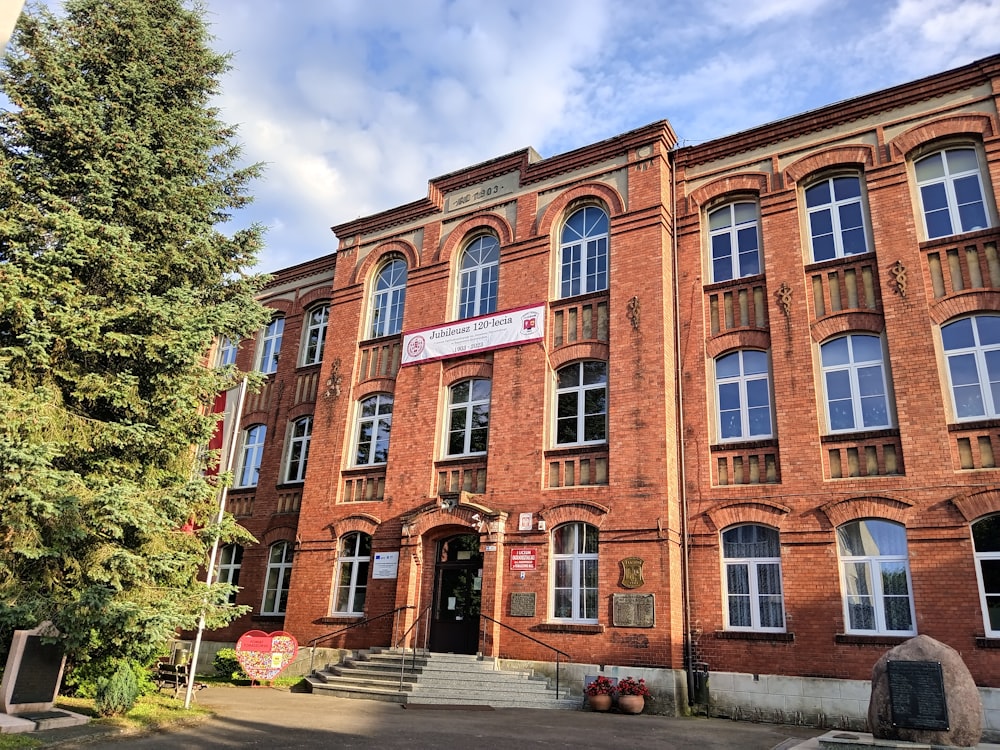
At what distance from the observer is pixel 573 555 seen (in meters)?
15.1

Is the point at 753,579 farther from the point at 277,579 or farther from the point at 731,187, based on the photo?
the point at 277,579

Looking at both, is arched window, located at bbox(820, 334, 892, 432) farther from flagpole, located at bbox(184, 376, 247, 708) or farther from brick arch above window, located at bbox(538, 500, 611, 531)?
flagpole, located at bbox(184, 376, 247, 708)

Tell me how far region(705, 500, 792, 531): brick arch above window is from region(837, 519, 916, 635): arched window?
3.44 feet

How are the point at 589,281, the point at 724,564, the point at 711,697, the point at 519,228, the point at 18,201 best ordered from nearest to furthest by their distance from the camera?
the point at 18,201 < the point at 711,697 < the point at 724,564 < the point at 589,281 < the point at 519,228

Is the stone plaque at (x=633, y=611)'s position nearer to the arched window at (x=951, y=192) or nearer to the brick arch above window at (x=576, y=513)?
the brick arch above window at (x=576, y=513)

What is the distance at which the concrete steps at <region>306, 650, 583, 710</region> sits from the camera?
13.3 meters

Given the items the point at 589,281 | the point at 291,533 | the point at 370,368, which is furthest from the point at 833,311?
the point at 291,533

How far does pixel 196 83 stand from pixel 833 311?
13123 millimetres

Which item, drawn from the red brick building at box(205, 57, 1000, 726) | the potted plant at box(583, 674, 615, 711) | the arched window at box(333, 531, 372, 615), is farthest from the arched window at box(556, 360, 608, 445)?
the arched window at box(333, 531, 372, 615)

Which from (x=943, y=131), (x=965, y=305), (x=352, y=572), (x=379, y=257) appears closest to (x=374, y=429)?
(x=352, y=572)

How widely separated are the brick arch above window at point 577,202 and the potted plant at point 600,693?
1009cm

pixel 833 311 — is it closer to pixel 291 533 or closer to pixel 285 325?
pixel 291 533

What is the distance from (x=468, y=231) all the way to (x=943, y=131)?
10863mm

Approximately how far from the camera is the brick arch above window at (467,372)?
17.6 metres
